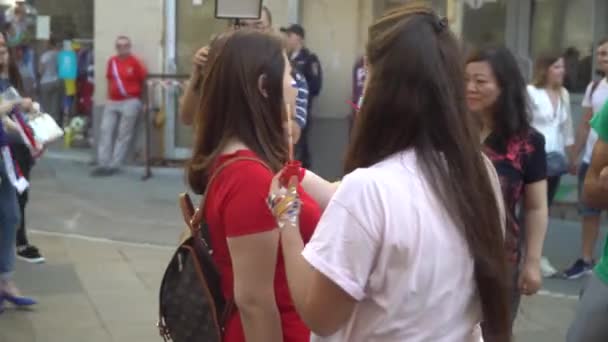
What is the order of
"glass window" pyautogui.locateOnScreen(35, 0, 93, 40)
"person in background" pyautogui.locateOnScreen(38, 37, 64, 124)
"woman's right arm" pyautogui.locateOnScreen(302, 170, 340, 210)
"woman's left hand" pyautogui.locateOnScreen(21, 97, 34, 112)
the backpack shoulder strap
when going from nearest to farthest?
the backpack shoulder strap < "woman's right arm" pyautogui.locateOnScreen(302, 170, 340, 210) < "woman's left hand" pyautogui.locateOnScreen(21, 97, 34, 112) < "glass window" pyautogui.locateOnScreen(35, 0, 93, 40) < "person in background" pyautogui.locateOnScreen(38, 37, 64, 124)

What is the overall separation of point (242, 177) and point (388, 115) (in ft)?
2.29

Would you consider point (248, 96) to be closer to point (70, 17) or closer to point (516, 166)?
point (516, 166)

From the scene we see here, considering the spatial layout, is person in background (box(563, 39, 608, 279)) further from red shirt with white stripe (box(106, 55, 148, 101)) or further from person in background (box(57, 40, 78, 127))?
person in background (box(57, 40, 78, 127))

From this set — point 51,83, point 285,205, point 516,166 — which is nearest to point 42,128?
point 516,166

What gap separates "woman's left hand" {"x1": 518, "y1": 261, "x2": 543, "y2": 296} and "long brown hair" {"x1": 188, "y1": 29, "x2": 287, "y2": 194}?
1.89m

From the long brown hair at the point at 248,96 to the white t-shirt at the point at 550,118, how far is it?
5254 millimetres

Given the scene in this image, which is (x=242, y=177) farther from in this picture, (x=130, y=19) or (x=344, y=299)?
(x=130, y=19)

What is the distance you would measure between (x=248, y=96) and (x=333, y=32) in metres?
9.48

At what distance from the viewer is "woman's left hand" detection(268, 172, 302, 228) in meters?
2.32

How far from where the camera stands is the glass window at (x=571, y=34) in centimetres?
1106

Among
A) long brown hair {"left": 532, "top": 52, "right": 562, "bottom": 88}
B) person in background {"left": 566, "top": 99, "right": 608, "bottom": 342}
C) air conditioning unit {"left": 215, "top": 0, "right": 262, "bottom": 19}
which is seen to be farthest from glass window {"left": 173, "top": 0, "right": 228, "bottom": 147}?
person in background {"left": 566, "top": 99, "right": 608, "bottom": 342}

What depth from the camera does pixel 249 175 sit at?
8.93 ft

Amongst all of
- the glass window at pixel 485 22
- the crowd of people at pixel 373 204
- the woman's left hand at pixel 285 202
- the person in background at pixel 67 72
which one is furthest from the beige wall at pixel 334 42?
the woman's left hand at pixel 285 202

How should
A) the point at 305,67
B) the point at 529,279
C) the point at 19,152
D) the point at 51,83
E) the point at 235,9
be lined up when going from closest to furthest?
the point at 235,9, the point at 529,279, the point at 19,152, the point at 305,67, the point at 51,83
